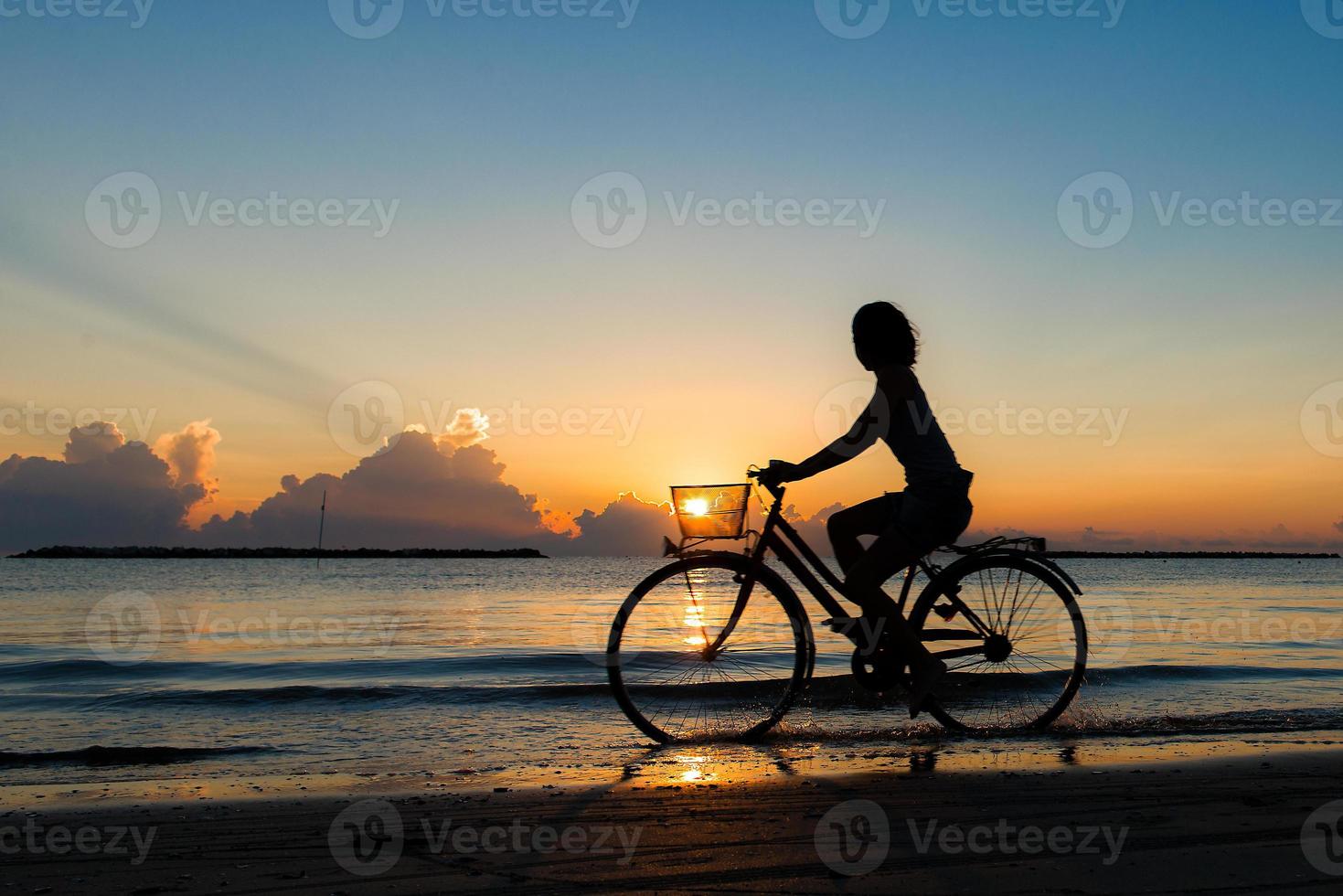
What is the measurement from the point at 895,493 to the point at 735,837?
2.47m

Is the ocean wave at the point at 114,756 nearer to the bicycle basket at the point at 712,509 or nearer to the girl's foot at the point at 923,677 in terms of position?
the bicycle basket at the point at 712,509

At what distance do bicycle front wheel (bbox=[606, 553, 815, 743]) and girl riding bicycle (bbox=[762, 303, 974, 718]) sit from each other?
1.58 ft

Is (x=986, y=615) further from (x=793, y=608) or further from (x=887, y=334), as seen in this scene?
(x=887, y=334)

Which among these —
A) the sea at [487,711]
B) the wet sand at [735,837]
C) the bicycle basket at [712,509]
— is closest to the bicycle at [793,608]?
the bicycle basket at [712,509]

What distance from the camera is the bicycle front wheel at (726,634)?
558 centimetres

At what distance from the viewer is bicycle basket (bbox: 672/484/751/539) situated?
17.2 ft

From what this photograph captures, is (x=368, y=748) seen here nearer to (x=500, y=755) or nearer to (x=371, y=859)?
(x=500, y=755)

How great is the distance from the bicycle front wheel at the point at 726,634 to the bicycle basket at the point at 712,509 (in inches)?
14.8

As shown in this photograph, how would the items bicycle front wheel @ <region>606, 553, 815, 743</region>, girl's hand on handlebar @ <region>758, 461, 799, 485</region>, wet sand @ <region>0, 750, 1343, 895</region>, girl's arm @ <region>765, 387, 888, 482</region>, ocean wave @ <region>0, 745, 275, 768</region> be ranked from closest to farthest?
wet sand @ <region>0, 750, 1343, 895</region>, girl's arm @ <region>765, 387, 888, 482</region>, girl's hand on handlebar @ <region>758, 461, 799, 485</region>, bicycle front wheel @ <region>606, 553, 815, 743</region>, ocean wave @ <region>0, 745, 275, 768</region>

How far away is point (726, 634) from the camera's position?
5613 millimetres

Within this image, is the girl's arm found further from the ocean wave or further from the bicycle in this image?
the ocean wave

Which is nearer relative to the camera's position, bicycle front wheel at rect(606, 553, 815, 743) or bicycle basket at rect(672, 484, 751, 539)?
bicycle basket at rect(672, 484, 751, 539)

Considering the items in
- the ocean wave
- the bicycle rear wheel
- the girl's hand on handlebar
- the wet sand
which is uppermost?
the girl's hand on handlebar

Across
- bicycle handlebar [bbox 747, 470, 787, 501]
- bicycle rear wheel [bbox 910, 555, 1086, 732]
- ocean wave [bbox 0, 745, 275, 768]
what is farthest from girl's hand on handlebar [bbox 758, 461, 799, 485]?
ocean wave [bbox 0, 745, 275, 768]
